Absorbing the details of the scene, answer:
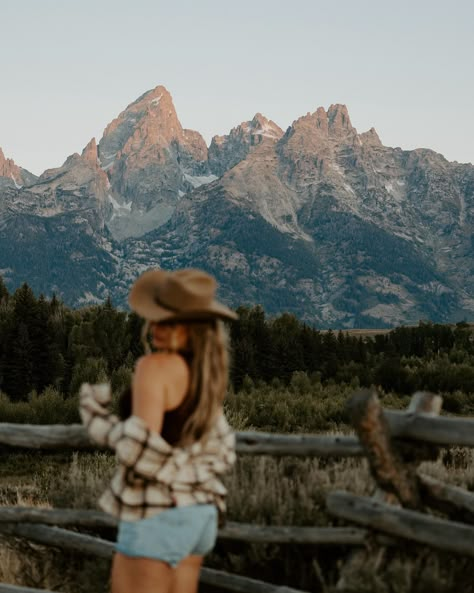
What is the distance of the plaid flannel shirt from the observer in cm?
338

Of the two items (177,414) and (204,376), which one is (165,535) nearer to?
(177,414)

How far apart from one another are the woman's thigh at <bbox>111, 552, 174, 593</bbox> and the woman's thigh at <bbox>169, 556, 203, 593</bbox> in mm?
103

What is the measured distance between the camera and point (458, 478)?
642 cm

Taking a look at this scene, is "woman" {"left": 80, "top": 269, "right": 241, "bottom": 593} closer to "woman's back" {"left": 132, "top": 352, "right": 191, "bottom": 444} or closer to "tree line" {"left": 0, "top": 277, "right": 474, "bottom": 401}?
"woman's back" {"left": 132, "top": 352, "right": 191, "bottom": 444}

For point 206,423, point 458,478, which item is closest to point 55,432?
point 206,423

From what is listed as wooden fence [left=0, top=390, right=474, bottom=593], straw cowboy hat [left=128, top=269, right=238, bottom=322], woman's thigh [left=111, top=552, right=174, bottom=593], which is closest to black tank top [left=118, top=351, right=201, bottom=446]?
straw cowboy hat [left=128, top=269, right=238, bottom=322]

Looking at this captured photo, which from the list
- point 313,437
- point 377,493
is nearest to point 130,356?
point 313,437

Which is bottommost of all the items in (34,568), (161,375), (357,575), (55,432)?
(34,568)

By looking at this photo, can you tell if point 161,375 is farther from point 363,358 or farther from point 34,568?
point 363,358

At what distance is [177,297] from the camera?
3.46 meters

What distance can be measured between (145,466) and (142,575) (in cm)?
50

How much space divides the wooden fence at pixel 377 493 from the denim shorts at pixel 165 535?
1.29m

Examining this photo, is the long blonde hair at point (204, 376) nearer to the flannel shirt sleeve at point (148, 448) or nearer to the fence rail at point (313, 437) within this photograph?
the flannel shirt sleeve at point (148, 448)

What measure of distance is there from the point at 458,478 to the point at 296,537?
2.18 m
